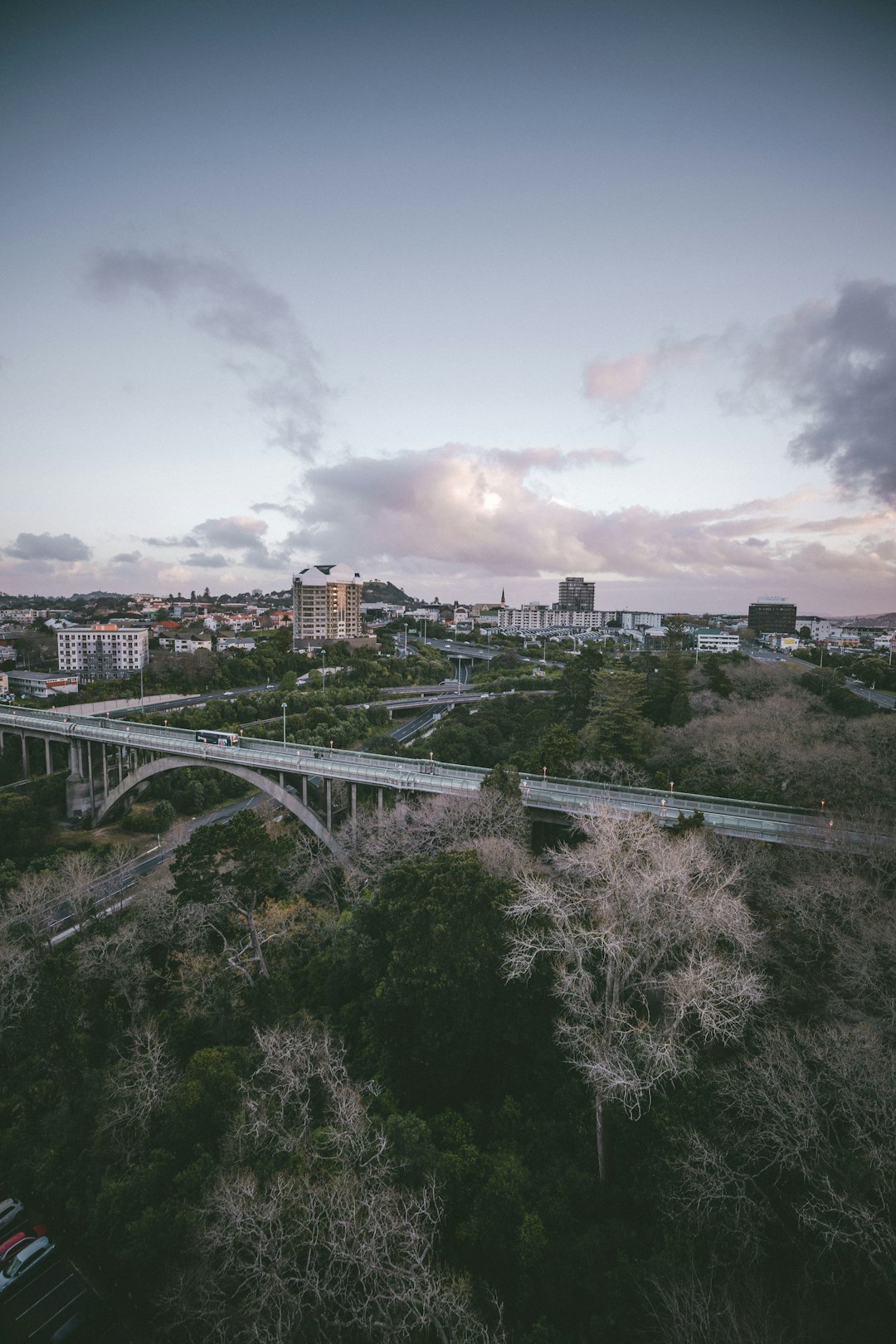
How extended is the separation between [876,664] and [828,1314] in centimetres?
5763

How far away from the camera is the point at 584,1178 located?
1258cm

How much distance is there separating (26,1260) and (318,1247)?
9979mm

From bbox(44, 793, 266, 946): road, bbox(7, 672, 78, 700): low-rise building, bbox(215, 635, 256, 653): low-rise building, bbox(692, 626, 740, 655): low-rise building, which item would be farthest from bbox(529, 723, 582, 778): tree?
bbox(692, 626, 740, 655): low-rise building

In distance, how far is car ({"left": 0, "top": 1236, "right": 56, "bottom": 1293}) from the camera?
1420 cm

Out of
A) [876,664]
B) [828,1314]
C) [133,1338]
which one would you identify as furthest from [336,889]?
[876,664]

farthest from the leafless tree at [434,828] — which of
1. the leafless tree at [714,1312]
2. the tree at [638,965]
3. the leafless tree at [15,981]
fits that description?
the leafless tree at [714,1312]

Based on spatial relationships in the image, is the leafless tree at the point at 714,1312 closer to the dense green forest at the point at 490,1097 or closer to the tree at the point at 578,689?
the dense green forest at the point at 490,1097

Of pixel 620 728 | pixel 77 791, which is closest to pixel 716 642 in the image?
pixel 620 728

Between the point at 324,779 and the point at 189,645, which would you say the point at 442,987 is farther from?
the point at 189,645

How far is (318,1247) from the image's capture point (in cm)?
1084

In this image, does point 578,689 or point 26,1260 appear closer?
point 26,1260

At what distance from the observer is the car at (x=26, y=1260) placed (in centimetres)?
1420

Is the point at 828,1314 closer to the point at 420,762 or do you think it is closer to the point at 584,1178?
the point at 584,1178

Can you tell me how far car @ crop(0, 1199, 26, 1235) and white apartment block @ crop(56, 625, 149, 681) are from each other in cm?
7572
